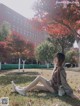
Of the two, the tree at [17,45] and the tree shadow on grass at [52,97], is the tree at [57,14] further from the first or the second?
the tree at [17,45]

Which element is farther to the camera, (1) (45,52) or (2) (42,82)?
(1) (45,52)

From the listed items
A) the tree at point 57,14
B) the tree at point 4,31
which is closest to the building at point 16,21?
the tree at point 4,31

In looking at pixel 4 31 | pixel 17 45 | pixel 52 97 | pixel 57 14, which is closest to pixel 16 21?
pixel 4 31

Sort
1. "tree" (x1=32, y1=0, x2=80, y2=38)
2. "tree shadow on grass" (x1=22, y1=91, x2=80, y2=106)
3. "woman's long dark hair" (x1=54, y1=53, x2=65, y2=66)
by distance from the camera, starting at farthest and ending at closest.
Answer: "tree" (x1=32, y1=0, x2=80, y2=38)
"woman's long dark hair" (x1=54, y1=53, x2=65, y2=66)
"tree shadow on grass" (x1=22, y1=91, x2=80, y2=106)

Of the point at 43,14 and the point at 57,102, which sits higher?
the point at 43,14

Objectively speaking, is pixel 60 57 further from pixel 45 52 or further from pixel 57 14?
pixel 45 52

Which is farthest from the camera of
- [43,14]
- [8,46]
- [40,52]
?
[40,52]

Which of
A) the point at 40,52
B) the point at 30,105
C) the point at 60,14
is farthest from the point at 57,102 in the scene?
the point at 40,52

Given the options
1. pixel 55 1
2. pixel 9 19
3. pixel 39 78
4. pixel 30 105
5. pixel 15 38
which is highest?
pixel 9 19

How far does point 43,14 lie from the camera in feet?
33.0

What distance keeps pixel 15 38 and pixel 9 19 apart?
37.1m

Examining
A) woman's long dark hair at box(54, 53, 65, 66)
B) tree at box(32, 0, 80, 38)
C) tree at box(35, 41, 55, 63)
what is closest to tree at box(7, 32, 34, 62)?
tree at box(35, 41, 55, 63)

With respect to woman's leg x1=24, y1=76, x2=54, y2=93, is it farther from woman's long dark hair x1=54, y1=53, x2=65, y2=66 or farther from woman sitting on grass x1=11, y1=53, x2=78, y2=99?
woman's long dark hair x1=54, y1=53, x2=65, y2=66

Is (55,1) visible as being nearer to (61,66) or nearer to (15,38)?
(61,66)
